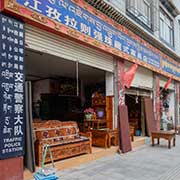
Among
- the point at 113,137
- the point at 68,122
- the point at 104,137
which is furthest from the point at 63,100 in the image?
the point at 68,122

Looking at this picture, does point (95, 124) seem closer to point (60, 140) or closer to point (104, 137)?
point (104, 137)

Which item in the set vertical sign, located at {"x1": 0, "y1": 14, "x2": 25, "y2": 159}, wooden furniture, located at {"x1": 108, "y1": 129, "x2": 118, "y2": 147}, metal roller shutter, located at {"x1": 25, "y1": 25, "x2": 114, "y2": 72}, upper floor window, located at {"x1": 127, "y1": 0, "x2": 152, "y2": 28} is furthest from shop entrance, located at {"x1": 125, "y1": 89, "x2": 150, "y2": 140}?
vertical sign, located at {"x1": 0, "y1": 14, "x2": 25, "y2": 159}

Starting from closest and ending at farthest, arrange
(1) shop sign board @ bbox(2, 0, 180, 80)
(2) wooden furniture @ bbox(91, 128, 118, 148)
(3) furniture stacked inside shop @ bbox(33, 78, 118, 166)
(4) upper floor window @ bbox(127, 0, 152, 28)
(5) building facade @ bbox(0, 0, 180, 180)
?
1. (5) building facade @ bbox(0, 0, 180, 180)
2. (1) shop sign board @ bbox(2, 0, 180, 80)
3. (3) furniture stacked inside shop @ bbox(33, 78, 118, 166)
4. (2) wooden furniture @ bbox(91, 128, 118, 148)
5. (4) upper floor window @ bbox(127, 0, 152, 28)

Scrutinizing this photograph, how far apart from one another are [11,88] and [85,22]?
275 centimetres

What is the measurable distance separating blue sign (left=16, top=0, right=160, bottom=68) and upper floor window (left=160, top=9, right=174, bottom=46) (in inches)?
164

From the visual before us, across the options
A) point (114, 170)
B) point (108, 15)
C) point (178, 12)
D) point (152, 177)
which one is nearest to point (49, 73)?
point (108, 15)

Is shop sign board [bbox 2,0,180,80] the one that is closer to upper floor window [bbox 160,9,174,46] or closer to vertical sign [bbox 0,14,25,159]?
vertical sign [bbox 0,14,25,159]

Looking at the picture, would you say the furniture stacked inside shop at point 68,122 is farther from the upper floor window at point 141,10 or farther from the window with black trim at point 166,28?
the window with black trim at point 166,28

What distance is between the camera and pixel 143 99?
1099 centimetres

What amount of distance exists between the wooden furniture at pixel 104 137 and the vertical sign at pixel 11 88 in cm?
339

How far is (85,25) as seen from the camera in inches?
254

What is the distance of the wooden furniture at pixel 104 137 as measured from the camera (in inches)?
306

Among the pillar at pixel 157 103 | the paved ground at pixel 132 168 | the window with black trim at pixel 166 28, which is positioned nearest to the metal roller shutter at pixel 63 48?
the paved ground at pixel 132 168

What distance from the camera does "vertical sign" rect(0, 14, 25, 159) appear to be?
452 centimetres
